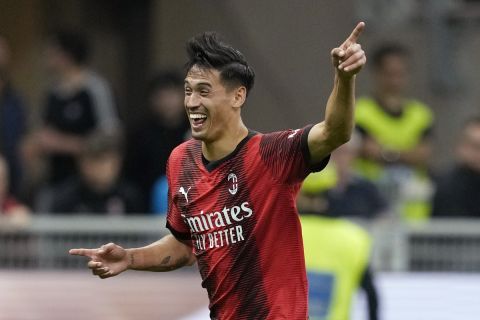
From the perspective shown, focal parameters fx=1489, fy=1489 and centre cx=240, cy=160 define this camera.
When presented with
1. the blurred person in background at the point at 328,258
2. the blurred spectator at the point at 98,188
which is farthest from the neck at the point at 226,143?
the blurred spectator at the point at 98,188

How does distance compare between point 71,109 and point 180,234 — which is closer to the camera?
point 180,234

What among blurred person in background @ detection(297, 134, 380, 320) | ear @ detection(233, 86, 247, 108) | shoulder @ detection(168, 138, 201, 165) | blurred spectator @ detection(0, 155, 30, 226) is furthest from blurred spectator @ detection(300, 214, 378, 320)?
blurred spectator @ detection(0, 155, 30, 226)

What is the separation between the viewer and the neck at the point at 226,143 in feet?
18.2

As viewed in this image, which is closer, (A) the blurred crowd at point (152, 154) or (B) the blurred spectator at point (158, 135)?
(A) the blurred crowd at point (152, 154)

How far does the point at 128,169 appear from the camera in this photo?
1134 cm

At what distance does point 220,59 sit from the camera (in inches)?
216

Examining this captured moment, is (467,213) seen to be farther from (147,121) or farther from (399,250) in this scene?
(147,121)

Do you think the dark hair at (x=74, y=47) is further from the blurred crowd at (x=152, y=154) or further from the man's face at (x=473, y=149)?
the man's face at (x=473, y=149)

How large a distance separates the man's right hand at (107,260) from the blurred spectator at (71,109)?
5204mm

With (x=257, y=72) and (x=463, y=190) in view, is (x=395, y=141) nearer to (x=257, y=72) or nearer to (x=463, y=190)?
(x=463, y=190)

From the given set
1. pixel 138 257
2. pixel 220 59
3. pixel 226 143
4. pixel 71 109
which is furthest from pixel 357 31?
pixel 71 109

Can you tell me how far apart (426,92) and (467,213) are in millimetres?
3140

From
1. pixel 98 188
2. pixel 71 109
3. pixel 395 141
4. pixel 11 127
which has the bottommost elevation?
pixel 98 188

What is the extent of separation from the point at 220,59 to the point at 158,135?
566 cm
